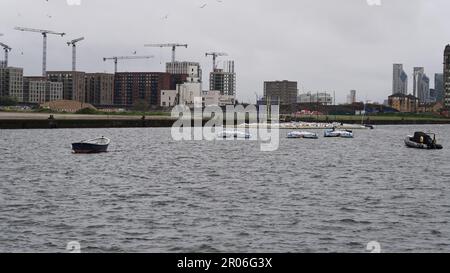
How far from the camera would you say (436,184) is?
2021 inches

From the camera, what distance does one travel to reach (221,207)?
1428 inches

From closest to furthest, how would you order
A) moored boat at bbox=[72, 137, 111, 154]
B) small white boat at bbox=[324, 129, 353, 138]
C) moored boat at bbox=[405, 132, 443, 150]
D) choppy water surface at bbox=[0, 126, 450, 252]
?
choppy water surface at bbox=[0, 126, 450, 252] → moored boat at bbox=[72, 137, 111, 154] → moored boat at bbox=[405, 132, 443, 150] → small white boat at bbox=[324, 129, 353, 138]

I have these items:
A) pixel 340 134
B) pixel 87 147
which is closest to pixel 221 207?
pixel 87 147

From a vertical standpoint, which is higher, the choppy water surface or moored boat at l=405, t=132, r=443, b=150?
moored boat at l=405, t=132, r=443, b=150

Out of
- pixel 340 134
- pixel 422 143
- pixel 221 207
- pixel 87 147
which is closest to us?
pixel 221 207

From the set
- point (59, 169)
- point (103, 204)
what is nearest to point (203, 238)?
point (103, 204)

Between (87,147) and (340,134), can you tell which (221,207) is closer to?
(87,147)

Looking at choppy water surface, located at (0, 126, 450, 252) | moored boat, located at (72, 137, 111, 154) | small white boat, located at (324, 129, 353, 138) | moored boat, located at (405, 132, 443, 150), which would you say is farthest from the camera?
small white boat, located at (324, 129, 353, 138)

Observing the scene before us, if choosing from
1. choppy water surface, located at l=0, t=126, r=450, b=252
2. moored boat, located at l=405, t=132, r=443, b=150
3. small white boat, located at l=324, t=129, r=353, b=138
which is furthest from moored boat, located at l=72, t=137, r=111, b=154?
small white boat, located at l=324, t=129, r=353, b=138

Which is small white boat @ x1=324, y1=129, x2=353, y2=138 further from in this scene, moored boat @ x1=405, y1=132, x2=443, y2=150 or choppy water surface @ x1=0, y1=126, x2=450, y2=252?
choppy water surface @ x1=0, y1=126, x2=450, y2=252

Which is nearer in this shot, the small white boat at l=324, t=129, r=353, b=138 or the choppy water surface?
the choppy water surface

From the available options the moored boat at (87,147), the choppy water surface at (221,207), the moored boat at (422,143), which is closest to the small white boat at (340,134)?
the moored boat at (422,143)

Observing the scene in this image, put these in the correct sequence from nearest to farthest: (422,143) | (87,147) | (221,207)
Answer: (221,207)
(87,147)
(422,143)

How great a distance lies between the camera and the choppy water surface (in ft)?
89.9
